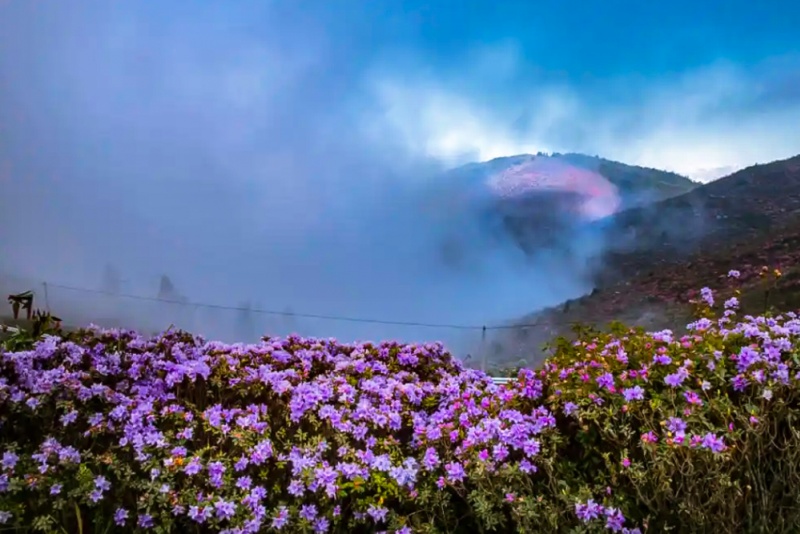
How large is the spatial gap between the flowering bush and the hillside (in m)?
4.58

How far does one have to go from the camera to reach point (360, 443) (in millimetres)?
2189

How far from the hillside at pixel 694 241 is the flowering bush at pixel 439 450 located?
4578mm

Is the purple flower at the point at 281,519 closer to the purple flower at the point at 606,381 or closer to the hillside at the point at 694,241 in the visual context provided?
the purple flower at the point at 606,381

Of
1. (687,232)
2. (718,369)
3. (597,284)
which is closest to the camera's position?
(718,369)

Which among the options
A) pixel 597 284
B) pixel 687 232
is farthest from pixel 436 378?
pixel 687 232

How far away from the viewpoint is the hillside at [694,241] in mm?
7836

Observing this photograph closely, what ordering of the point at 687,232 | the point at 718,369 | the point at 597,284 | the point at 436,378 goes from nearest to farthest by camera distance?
the point at 718,369
the point at 436,378
the point at 597,284
the point at 687,232

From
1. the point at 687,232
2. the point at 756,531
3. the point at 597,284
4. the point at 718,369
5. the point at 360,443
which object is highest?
the point at 687,232

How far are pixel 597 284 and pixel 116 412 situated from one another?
24.1 feet

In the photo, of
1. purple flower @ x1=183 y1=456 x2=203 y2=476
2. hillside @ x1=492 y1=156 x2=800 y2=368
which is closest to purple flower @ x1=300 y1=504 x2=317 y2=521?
purple flower @ x1=183 y1=456 x2=203 y2=476

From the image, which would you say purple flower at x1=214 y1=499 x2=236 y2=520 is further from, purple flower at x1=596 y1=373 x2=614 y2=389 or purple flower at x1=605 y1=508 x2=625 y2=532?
purple flower at x1=596 y1=373 x2=614 y2=389

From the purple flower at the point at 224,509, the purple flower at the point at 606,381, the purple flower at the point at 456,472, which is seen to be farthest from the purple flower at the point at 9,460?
the purple flower at the point at 606,381

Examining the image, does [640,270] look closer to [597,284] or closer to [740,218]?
[597,284]

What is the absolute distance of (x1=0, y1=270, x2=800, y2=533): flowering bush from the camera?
1.93 m
